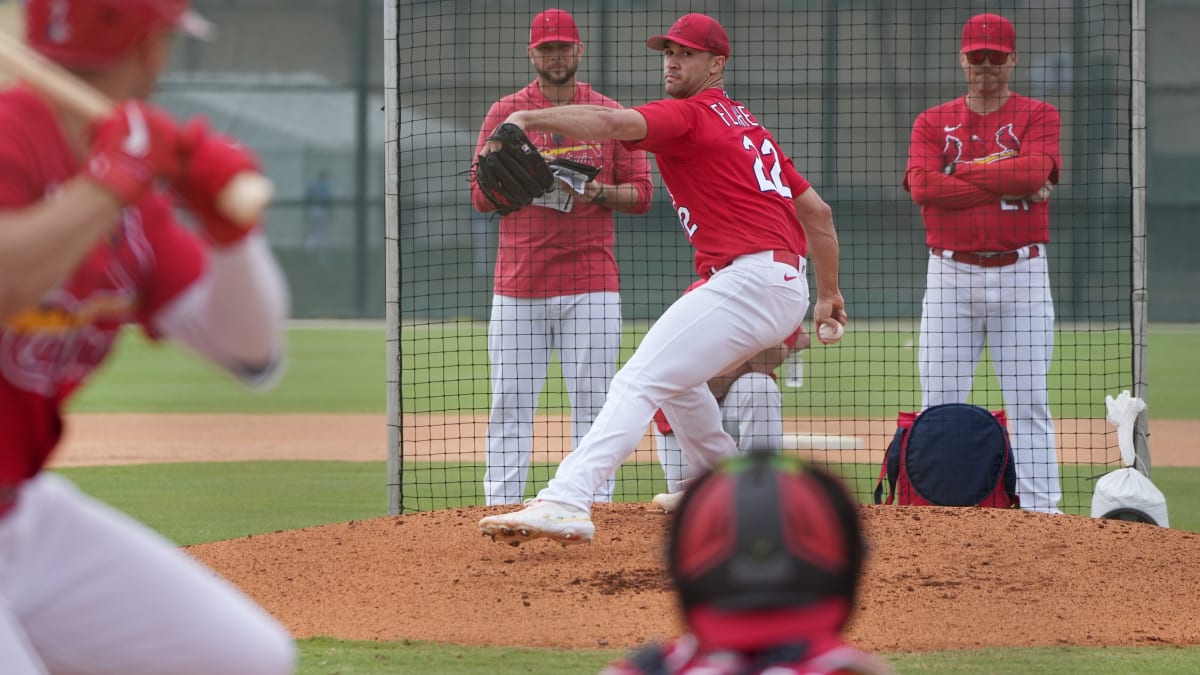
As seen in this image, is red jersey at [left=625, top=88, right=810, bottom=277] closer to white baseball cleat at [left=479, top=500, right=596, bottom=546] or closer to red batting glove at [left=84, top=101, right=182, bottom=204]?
white baseball cleat at [left=479, top=500, right=596, bottom=546]

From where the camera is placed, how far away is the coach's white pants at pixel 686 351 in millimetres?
5379

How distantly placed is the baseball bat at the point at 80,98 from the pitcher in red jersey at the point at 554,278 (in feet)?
15.5

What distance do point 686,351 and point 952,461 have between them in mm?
2146

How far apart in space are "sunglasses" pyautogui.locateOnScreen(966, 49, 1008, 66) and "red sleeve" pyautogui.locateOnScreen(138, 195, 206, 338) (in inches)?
221

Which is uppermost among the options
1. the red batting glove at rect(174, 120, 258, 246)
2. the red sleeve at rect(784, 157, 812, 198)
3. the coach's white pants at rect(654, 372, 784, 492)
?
the red sleeve at rect(784, 157, 812, 198)

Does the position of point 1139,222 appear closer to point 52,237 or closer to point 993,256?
point 993,256

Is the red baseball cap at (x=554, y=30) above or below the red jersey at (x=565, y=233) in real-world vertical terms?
above

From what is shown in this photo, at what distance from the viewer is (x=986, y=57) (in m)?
7.23

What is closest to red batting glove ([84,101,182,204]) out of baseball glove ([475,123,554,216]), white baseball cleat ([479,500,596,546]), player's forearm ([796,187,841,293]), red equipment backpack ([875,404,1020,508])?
white baseball cleat ([479,500,596,546])

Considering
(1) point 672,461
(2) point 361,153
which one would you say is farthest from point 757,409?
(2) point 361,153

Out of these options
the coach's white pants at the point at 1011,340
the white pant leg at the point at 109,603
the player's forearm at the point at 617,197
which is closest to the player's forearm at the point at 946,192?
the coach's white pants at the point at 1011,340

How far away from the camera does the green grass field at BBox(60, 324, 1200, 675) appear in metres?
4.47

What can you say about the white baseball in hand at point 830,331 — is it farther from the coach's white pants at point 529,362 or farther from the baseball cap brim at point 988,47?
the baseball cap brim at point 988,47

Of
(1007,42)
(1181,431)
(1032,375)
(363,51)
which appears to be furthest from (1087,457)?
(363,51)
